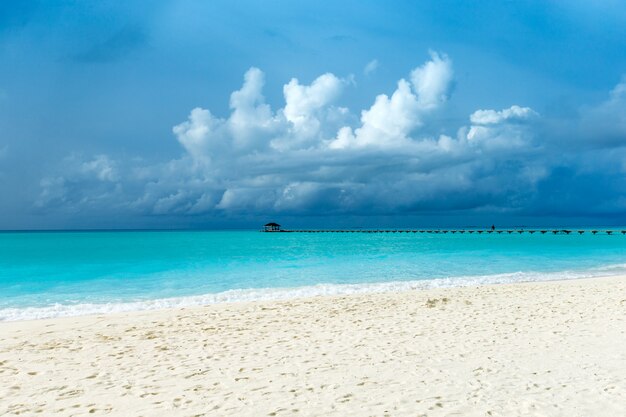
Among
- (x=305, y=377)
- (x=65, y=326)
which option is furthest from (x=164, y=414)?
(x=65, y=326)

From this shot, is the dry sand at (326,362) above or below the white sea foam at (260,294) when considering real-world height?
above

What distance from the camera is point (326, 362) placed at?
310 inches

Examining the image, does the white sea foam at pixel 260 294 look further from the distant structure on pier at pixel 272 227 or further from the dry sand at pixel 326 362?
the distant structure on pier at pixel 272 227

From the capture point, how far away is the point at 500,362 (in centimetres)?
769

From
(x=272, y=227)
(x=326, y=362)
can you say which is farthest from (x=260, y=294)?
(x=272, y=227)

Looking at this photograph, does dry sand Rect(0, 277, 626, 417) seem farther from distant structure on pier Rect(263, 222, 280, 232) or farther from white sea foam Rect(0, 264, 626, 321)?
distant structure on pier Rect(263, 222, 280, 232)

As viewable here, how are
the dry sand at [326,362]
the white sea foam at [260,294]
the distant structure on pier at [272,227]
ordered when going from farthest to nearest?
the distant structure on pier at [272,227]
the white sea foam at [260,294]
the dry sand at [326,362]

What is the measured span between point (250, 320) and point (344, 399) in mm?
6242

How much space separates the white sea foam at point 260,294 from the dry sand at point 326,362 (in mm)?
2523

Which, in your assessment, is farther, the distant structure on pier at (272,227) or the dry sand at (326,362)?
the distant structure on pier at (272,227)

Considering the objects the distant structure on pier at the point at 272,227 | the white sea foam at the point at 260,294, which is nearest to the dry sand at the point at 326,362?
the white sea foam at the point at 260,294

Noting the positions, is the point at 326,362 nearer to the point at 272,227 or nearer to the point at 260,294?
the point at 260,294

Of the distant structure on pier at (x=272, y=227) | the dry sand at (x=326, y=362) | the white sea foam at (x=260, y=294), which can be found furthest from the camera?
the distant structure on pier at (x=272, y=227)

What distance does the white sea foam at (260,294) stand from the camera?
15172mm
